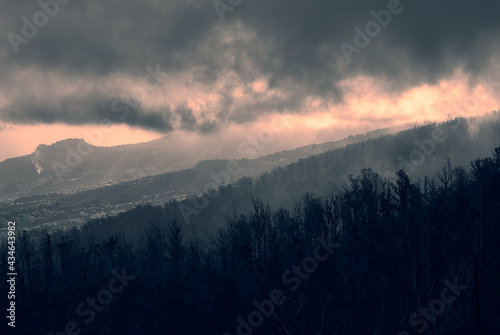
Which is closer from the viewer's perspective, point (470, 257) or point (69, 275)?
point (470, 257)

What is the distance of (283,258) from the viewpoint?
65438 millimetres

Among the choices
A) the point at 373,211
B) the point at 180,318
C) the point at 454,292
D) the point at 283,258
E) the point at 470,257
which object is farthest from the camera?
the point at 373,211

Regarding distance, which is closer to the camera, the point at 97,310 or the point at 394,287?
the point at 394,287

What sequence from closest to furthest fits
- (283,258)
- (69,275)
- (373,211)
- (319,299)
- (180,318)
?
1. (319,299)
2. (180,318)
3. (283,258)
4. (373,211)
5. (69,275)

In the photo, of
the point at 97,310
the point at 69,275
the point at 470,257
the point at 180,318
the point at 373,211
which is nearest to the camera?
the point at 470,257

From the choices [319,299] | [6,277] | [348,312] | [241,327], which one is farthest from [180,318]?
[6,277]

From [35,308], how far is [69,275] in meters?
24.3

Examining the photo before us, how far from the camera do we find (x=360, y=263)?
52.5m

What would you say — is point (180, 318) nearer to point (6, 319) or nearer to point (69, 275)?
point (6, 319)

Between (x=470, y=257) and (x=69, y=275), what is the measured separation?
75.3 metres

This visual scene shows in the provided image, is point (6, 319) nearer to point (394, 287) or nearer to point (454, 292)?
point (394, 287)

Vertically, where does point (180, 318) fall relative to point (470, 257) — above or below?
below

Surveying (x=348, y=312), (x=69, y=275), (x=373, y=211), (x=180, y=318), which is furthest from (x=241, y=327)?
(x=69, y=275)

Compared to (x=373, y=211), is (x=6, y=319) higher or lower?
lower
